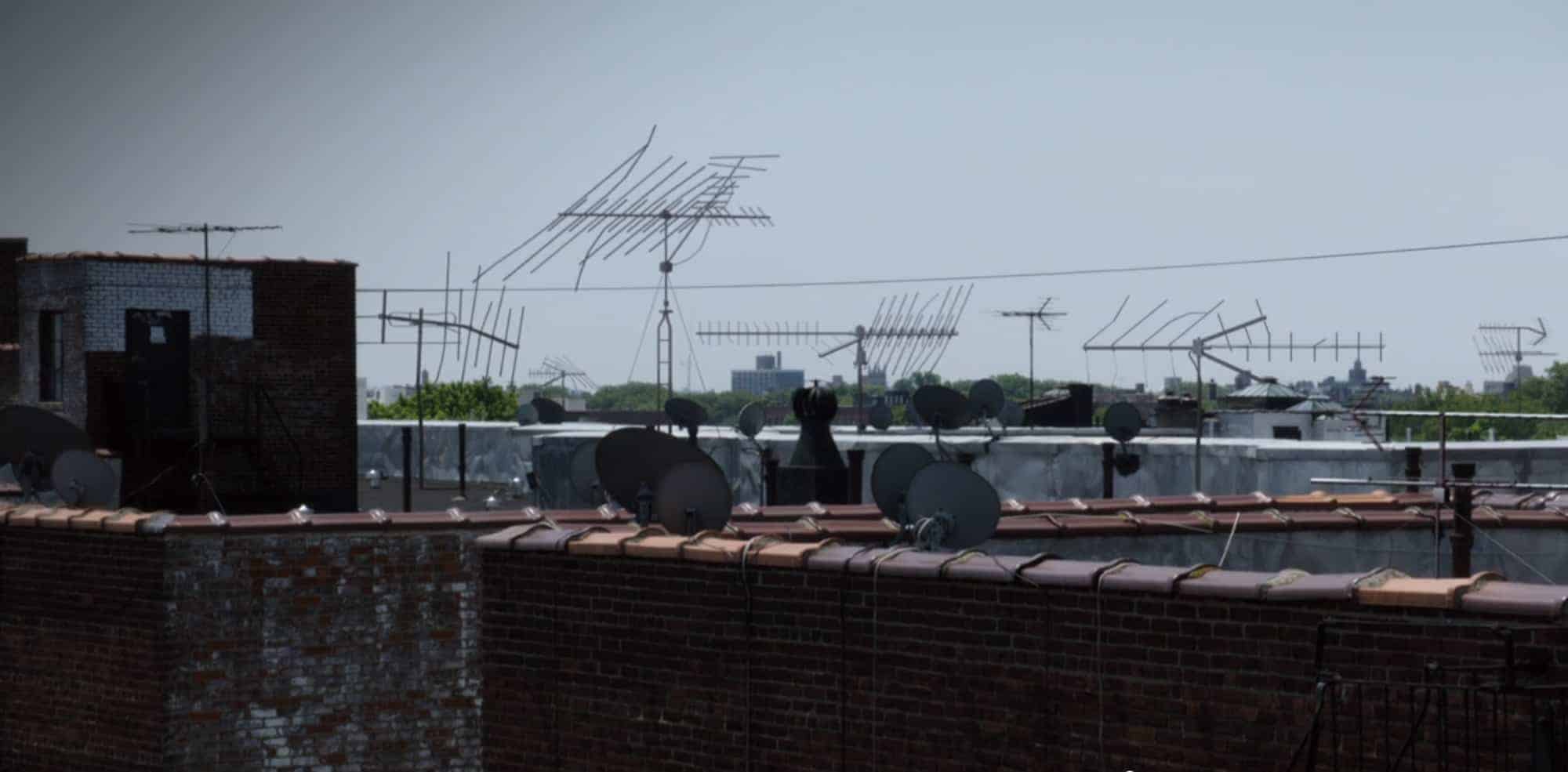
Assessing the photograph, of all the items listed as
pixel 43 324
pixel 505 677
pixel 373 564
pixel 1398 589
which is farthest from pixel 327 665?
pixel 43 324

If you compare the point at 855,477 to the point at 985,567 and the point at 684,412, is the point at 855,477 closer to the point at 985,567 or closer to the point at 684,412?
the point at 684,412

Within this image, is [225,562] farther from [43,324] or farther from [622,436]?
[43,324]

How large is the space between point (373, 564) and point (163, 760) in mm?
2212

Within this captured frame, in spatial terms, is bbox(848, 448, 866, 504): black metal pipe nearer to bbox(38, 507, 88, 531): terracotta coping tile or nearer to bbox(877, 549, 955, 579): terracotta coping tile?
bbox(38, 507, 88, 531): terracotta coping tile

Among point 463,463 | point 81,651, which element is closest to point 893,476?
point 81,651

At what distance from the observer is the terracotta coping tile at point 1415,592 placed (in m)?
8.53

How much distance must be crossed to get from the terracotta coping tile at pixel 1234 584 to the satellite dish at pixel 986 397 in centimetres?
2125

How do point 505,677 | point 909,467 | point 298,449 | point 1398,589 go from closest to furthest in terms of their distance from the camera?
1. point 1398,589
2. point 505,677
3. point 909,467
4. point 298,449

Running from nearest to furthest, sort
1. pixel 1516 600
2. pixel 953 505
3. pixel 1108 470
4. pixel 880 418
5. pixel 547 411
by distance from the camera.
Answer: pixel 1516 600 < pixel 953 505 < pixel 1108 470 < pixel 880 418 < pixel 547 411

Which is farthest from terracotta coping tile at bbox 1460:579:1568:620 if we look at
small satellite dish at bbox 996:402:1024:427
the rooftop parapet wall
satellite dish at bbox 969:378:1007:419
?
small satellite dish at bbox 996:402:1024:427

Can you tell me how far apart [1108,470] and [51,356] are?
1815 centimetres

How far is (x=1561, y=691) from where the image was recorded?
809 centimetres

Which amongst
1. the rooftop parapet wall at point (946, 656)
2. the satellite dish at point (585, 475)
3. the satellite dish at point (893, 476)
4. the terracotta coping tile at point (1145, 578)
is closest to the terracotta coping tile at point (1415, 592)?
the rooftop parapet wall at point (946, 656)

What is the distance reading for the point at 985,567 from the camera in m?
10.6
